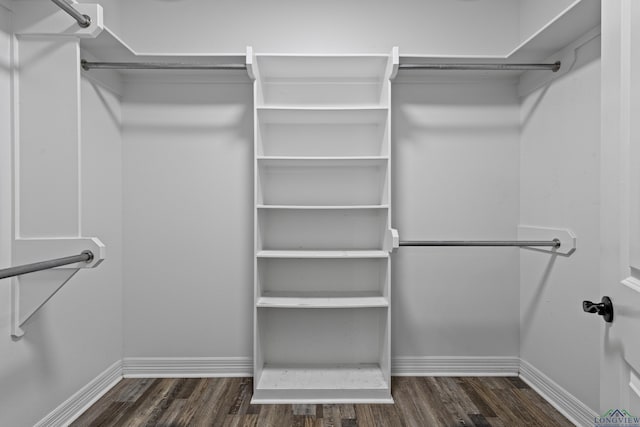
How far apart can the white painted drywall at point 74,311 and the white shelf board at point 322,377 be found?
0.96m

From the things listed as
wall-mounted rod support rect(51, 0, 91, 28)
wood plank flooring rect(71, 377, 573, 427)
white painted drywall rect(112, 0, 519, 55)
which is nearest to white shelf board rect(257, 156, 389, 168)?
white painted drywall rect(112, 0, 519, 55)

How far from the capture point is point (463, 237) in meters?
2.67

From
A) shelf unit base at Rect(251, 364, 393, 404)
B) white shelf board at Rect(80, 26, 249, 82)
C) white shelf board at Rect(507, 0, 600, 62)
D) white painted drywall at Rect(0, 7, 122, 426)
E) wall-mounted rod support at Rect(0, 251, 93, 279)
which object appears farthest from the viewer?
shelf unit base at Rect(251, 364, 393, 404)

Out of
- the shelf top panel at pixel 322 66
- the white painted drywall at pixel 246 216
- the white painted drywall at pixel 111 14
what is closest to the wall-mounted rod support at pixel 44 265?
the white painted drywall at pixel 246 216

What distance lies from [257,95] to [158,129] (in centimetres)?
74

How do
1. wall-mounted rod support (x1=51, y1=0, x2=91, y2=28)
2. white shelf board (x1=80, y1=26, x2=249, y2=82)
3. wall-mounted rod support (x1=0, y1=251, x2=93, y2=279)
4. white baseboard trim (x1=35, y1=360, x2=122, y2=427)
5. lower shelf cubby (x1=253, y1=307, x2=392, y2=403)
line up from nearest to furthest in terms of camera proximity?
wall-mounted rod support (x1=0, y1=251, x2=93, y2=279) → wall-mounted rod support (x1=51, y1=0, x2=91, y2=28) → white baseboard trim (x1=35, y1=360, x2=122, y2=427) → white shelf board (x1=80, y1=26, x2=249, y2=82) → lower shelf cubby (x1=253, y1=307, x2=392, y2=403)

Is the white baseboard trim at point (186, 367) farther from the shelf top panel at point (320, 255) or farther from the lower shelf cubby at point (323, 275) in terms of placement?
the shelf top panel at point (320, 255)

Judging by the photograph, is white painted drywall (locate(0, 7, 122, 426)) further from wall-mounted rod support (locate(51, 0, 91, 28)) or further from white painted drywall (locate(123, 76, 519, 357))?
wall-mounted rod support (locate(51, 0, 91, 28))

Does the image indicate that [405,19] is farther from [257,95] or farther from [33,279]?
[33,279]

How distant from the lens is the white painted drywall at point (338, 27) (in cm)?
263

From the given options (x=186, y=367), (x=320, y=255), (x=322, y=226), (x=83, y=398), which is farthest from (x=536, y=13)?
(x=83, y=398)

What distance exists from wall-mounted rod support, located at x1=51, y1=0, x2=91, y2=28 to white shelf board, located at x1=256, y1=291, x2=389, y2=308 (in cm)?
156

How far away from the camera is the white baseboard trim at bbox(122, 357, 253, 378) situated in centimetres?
264

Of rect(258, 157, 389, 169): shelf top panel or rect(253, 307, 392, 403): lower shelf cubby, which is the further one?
rect(253, 307, 392, 403): lower shelf cubby
